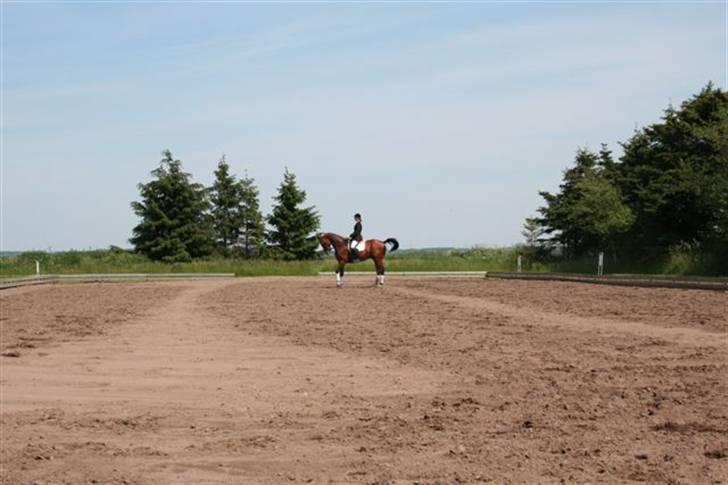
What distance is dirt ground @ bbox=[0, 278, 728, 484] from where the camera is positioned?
5105mm

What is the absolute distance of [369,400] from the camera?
7234 millimetres

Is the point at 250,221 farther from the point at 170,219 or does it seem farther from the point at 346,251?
the point at 346,251

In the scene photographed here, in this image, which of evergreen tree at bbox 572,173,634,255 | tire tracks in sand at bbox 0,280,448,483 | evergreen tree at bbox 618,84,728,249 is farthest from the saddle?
tire tracks in sand at bbox 0,280,448,483

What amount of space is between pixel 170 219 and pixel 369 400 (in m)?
49.7

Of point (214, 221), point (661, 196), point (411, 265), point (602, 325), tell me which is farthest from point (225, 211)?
point (602, 325)

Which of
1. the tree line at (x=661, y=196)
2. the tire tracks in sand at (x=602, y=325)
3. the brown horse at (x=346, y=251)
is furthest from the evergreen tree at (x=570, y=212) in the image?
the tire tracks in sand at (x=602, y=325)

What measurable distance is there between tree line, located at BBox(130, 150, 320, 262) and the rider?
26588mm

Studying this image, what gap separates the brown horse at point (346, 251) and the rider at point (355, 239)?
0.40 feet

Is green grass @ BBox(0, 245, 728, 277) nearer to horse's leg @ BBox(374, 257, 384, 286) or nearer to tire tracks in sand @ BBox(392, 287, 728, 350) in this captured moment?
horse's leg @ BBox(374, 257, 384, 286)

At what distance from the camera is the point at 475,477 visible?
477cm

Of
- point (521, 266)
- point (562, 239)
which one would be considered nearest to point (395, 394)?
point (521, 266)

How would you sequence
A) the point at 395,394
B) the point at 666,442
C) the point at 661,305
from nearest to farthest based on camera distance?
1. the point at 666,442
2. the point at 395,394
3. the point at 661,305

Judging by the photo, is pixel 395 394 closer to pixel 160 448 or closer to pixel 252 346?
pixel 160 448

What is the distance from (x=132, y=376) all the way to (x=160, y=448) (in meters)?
3.20
